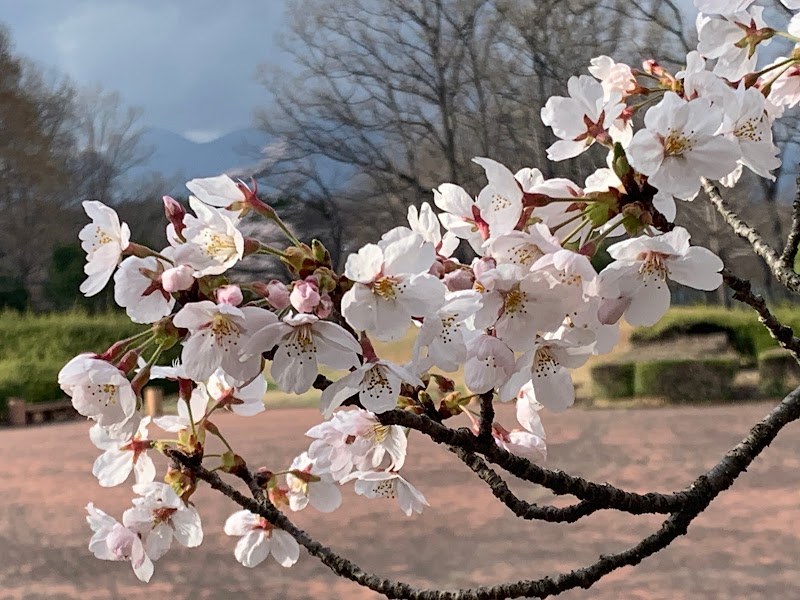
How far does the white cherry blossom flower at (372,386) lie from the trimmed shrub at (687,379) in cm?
204

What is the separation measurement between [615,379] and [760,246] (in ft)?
6.08

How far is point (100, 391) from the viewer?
0.66 ft

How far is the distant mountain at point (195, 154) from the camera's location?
6.73 feet

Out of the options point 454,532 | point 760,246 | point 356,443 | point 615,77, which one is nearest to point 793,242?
point 760,246

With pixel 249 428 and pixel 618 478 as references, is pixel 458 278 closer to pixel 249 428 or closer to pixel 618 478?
pixel 618 478

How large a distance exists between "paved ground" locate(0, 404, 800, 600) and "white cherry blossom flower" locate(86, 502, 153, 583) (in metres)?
1.06

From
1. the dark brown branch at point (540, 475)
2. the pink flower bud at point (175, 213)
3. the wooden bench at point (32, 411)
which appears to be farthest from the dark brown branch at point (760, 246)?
the wooden bench at point (32, 411)

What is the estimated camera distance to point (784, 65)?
0.29m

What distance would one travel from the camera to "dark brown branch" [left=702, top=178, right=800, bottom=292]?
312mm

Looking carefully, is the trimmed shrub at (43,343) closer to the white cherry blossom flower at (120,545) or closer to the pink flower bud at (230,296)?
the white cherry blossom flower at (120,545)

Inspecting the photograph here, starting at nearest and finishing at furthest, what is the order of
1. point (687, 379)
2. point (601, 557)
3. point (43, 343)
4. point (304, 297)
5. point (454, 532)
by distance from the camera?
point (304, 297) → point (601, 557) → point (454, 532) → point (43, 343) → point (687, 379)

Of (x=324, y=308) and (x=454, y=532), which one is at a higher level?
(x=324, y=308)

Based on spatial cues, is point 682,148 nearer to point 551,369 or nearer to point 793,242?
point 551,369

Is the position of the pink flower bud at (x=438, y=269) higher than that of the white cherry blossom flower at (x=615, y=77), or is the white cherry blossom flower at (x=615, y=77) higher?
the white cherry blossom flower at (x=615, y=77)
